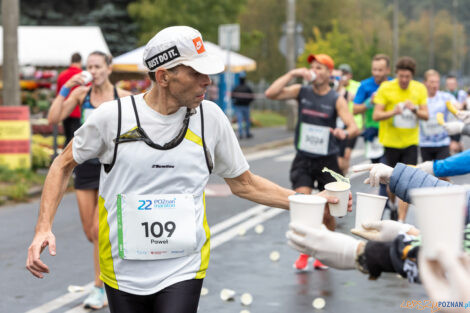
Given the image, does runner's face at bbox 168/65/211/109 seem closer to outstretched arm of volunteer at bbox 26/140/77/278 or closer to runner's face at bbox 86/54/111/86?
outstretched arm of volunteer at bbox 26/140/77/278

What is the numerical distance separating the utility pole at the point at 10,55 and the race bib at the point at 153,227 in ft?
39.1

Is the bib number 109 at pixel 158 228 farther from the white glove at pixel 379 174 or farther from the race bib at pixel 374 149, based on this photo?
the race bib at pixel 374 149

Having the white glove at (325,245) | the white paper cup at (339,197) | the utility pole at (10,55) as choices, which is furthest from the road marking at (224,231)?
the utility pole at (10,55)

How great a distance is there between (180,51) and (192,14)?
111 ft

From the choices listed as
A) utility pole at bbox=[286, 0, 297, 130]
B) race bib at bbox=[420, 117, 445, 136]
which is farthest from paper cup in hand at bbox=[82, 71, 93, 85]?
utility pole at bbox=[286, 0, 297, 130]

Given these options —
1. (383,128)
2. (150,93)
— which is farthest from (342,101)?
(150,93)

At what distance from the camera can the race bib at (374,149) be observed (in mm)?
10961

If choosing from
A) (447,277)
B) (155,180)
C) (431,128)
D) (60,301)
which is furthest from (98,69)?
(431,128)

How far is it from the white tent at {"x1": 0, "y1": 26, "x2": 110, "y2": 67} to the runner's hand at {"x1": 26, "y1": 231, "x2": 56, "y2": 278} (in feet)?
74.5

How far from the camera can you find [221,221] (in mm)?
10688

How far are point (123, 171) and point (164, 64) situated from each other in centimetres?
53

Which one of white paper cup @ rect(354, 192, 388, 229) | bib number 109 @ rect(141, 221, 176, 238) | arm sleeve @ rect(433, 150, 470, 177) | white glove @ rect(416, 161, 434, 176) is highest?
white paper cup @ rect(354, 192, 388, 229)

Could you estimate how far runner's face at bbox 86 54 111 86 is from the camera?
271 inches

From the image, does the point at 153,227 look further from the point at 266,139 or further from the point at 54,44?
the point at 54,44
